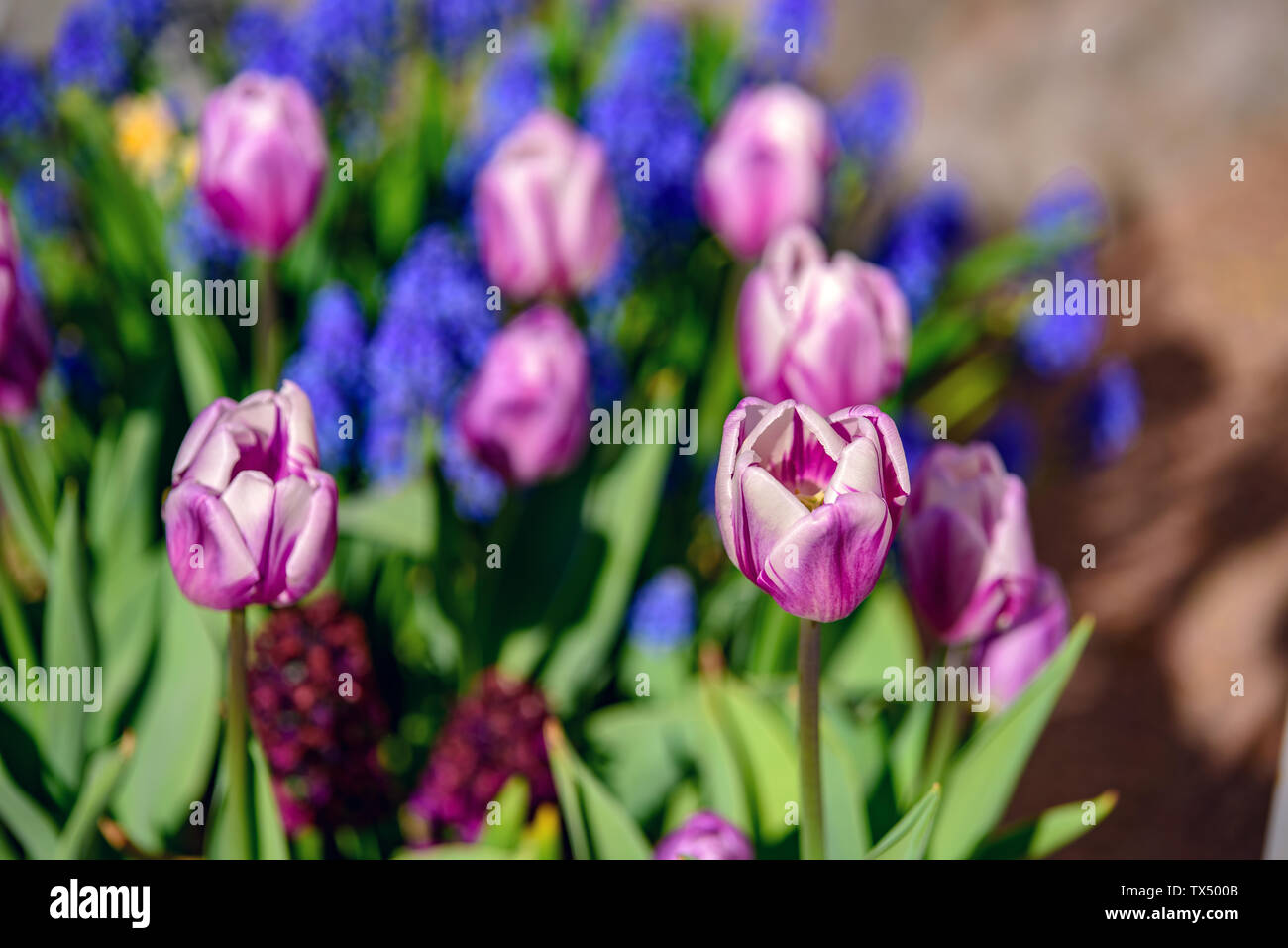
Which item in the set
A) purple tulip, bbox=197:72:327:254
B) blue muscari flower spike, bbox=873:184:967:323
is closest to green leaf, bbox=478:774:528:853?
purple tulip, bbox=197:72:327:254

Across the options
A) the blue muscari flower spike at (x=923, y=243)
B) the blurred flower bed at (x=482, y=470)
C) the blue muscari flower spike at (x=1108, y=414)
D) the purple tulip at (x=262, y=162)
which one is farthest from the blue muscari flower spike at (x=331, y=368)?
the blue muscari flower spike at (x=1108, y=414)

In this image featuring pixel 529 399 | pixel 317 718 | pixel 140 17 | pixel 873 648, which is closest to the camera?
pixel 317 718

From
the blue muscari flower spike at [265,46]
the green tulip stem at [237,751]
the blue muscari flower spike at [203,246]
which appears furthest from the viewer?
the blue muscari flower spike at [265,46]

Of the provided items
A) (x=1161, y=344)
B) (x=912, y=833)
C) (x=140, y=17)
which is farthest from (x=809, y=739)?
(x=1161, y=344)

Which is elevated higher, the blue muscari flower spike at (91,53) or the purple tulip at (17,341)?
the blue muscari flower spike at (91,53)

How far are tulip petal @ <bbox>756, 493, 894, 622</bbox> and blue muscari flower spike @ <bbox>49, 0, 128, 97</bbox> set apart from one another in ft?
5.73

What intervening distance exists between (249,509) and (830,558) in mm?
371

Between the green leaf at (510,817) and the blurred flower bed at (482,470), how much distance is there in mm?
11

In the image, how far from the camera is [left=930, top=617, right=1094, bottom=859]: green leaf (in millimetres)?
998

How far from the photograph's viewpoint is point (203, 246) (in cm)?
168

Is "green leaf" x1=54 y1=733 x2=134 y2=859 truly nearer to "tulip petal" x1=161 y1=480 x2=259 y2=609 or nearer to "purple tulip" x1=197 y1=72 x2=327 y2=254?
"tulip petal" x1=161 y1=480 x2=259 y2=609

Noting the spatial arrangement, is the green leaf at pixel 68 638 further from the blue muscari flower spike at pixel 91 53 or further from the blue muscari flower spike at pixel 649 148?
the blue muscari flower spike at pixel 91 53

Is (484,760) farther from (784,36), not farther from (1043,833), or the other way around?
(784,36)

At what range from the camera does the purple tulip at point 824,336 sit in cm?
102
